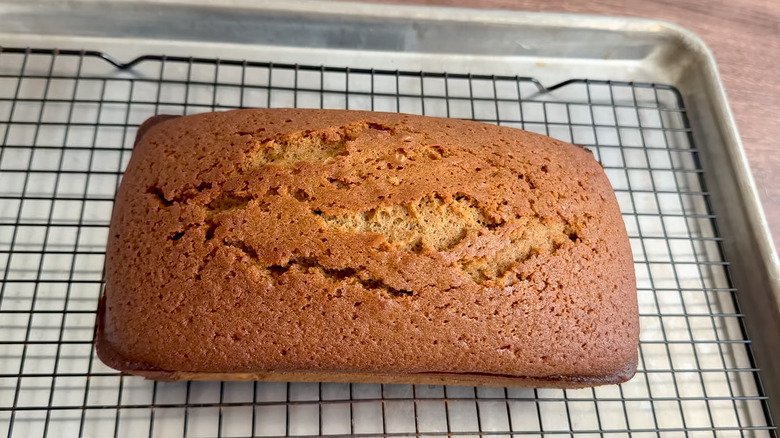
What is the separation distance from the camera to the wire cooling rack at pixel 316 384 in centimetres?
135

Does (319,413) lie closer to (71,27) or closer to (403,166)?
(403,166)

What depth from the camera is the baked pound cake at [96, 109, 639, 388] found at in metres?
1.15

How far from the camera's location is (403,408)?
1.40 m

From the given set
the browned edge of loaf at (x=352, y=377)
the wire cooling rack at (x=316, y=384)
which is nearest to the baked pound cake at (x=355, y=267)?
the browned edge of loaf at (x=352, y=377)

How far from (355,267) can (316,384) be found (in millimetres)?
422

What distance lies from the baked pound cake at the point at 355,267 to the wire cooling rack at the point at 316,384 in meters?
0.16

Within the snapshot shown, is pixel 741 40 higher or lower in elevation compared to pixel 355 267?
higher

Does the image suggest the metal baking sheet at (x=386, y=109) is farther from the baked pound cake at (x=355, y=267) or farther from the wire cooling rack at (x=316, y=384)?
the baked pound cake at (x=355, y=267)

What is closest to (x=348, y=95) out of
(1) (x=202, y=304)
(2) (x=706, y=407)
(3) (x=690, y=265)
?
(1) (x=202, y=304)

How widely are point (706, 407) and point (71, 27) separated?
7.11 feet

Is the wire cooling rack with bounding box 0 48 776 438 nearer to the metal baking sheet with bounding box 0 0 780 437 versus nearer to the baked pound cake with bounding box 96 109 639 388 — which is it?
the metal baking sheet with bounding box 0 0 780 437

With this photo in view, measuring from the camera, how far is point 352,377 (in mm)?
1285

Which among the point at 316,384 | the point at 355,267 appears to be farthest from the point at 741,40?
the point at 316,384

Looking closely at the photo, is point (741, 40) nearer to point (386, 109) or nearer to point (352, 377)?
point (386, 109)
